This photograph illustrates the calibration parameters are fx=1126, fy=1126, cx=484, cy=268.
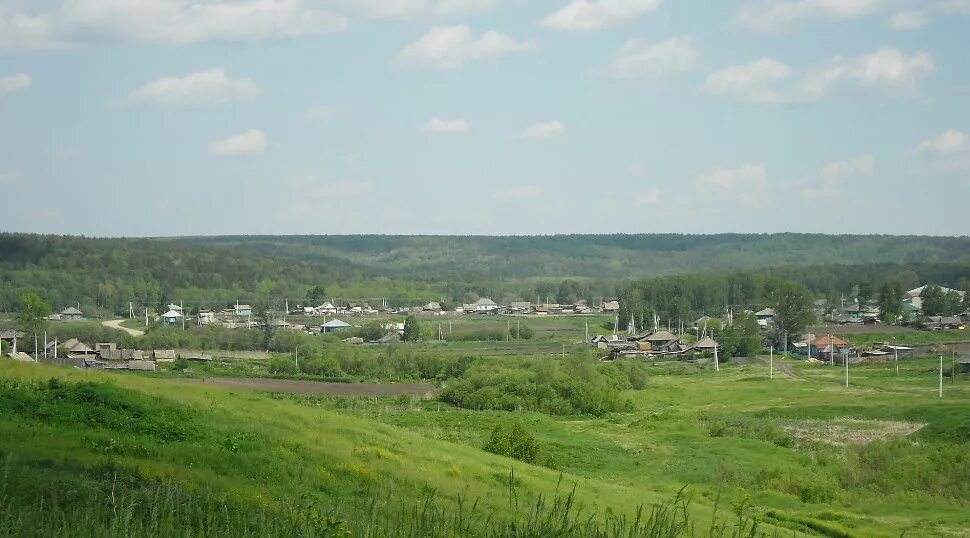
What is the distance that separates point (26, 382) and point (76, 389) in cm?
170

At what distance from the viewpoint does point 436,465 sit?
27.5 meters

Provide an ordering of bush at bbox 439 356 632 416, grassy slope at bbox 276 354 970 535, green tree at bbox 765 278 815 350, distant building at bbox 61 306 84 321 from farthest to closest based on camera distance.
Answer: distant building at bbox 61 306 84 321
green tree at bbox 765 278 815 350
bush at bbox 439 356 632 416
grassy slope at bbox 276 354 970 535

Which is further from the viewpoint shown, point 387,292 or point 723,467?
point 387,292

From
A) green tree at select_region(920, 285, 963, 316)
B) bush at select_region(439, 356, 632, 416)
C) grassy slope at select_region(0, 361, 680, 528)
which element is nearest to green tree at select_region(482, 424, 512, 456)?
grassy slope at select_region(0, 361, 680, 528)

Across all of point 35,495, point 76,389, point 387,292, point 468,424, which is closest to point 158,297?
point 387,292

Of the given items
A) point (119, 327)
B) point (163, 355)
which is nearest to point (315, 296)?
point (119, 327)

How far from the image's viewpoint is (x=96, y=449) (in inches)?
841

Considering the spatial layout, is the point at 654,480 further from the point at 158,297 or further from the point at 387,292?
the point at 387,292

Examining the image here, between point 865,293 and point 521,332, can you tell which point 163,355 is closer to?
point 521,332

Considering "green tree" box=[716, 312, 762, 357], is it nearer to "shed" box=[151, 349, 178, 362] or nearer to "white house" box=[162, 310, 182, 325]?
"shed" box=[151, 349, 178, 362]

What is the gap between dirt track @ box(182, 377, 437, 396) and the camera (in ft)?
218

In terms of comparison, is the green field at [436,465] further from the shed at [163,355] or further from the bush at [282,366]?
the shed at [163,355]

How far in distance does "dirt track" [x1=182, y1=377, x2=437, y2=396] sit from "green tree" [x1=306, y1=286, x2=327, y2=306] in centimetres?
7507

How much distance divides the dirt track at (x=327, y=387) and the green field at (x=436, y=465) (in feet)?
20.4
